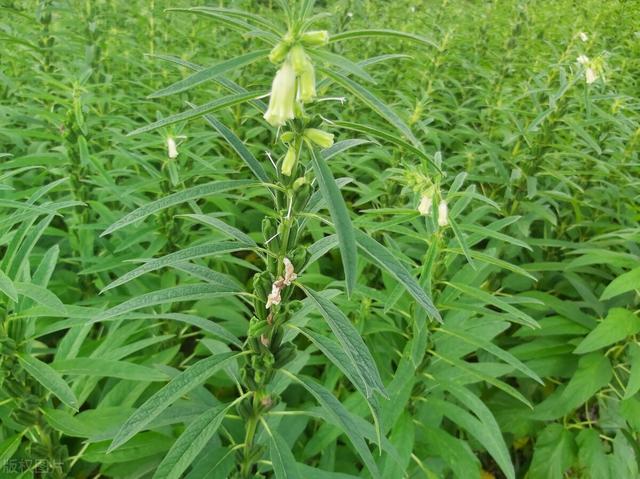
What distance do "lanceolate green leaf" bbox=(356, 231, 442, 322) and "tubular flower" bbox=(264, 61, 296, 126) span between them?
0.32m

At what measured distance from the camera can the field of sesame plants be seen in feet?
3.97

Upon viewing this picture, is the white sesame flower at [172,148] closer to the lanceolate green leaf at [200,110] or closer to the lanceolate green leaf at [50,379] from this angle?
the lanceolate green leaf at [50,379]

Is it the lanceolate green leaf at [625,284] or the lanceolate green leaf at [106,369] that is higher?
the lanceolate green leaf at [625,284]

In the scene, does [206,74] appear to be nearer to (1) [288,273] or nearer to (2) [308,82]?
(2) [308,82]

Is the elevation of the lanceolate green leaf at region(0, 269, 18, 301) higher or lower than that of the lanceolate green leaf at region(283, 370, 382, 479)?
higher

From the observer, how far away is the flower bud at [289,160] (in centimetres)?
111

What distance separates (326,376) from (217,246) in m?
1.31

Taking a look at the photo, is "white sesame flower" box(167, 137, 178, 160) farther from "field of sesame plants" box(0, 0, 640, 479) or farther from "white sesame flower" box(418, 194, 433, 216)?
"white sesame flower" box(418, 194, 433, 216)

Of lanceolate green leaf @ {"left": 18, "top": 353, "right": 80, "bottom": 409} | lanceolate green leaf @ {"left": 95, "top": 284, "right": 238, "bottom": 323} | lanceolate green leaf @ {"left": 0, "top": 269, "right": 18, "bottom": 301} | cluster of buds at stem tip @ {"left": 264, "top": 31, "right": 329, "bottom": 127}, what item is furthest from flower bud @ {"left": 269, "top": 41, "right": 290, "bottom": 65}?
lanceolate green leaf @ {"left": 18, "top": 353, "right": 80, "bottom": 409}

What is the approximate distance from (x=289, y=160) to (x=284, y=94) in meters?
0.18

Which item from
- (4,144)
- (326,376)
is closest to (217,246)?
(326,376)

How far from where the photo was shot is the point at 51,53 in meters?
3.81

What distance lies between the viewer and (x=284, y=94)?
0.96 metres

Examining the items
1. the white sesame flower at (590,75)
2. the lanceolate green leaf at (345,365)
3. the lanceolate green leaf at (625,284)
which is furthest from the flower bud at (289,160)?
the white sesame flower at (590,75)
